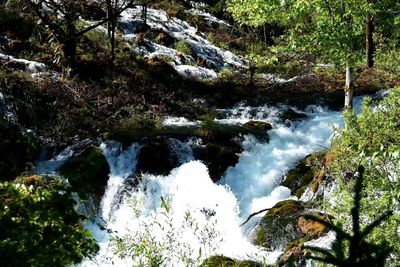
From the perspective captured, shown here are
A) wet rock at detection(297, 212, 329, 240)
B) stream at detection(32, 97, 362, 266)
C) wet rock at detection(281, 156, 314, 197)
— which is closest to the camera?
wet rock at detection(297, 212, 329, 240)

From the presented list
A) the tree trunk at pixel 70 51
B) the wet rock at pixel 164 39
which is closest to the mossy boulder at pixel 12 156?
the tree trunk at pixel 70 51

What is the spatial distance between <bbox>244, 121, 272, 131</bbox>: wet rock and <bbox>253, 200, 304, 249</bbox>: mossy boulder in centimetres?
666

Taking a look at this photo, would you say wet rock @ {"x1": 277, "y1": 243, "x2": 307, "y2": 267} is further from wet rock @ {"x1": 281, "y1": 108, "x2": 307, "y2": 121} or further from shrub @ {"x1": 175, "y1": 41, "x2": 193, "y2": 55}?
shrub @ {"x1": 175, "y1": 41, "x2": 193, "y2": 55}

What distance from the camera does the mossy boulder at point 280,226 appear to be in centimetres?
1209

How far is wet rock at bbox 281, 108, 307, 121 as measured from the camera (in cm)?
2144

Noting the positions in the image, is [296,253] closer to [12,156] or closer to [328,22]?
[328,22]

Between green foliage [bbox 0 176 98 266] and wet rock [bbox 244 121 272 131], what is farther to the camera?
wet rock [bbox 244 121 272 131]

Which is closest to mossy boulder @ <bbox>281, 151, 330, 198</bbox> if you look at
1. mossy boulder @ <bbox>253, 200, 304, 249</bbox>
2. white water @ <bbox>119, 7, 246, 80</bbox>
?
mossy boulder @ <bbox>253, 200, 304, 249</bbox>

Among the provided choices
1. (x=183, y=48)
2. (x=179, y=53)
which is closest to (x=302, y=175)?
(x=179, y=53)

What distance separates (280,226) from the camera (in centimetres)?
1246

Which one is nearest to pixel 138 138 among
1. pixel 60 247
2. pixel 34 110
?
pixel 34 110

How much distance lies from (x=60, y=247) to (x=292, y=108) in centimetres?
2037

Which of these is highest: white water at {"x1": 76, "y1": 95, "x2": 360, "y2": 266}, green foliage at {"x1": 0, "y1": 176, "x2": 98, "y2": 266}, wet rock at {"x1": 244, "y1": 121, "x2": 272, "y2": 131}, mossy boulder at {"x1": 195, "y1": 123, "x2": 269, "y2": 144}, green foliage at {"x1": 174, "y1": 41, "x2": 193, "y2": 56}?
green foliage at {"x1": 0, "y1": 176, "x2": 98, "y2": 266}

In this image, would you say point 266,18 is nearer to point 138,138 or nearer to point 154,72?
point 138,138
